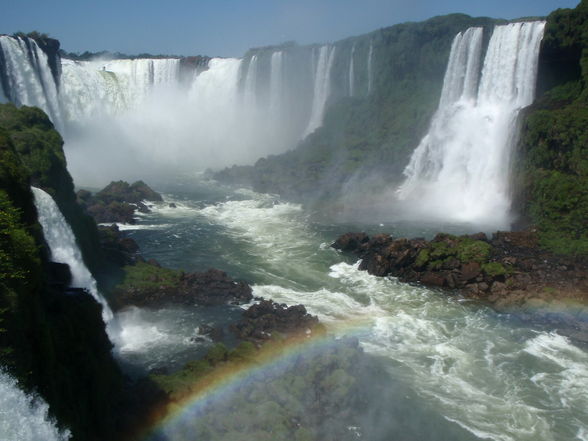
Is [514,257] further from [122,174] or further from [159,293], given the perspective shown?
[122,174]

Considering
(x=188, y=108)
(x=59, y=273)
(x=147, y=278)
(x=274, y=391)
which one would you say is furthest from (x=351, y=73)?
(x=274, y=391)

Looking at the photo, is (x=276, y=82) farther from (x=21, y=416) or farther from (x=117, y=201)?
(x=21, y=416)

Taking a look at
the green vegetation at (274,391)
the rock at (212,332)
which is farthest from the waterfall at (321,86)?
the green vegetation at (274,391)

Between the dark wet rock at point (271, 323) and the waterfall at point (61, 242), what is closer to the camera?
the waterfall at point (61, 242)

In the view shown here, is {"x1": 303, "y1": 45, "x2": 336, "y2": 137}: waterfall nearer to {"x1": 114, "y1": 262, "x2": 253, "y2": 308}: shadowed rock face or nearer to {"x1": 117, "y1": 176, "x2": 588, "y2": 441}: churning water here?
{"x1": 117, "y1": 176, "x2": 588, "y2": 441}: churning water

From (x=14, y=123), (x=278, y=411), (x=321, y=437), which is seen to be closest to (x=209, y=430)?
(x=278, y=411)

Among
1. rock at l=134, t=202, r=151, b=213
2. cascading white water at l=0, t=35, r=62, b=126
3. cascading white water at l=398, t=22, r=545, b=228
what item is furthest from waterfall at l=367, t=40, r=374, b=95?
cascading white water at l=0, t=35, r=62, b=126

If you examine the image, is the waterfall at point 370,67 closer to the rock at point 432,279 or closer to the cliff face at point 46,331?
the rock at point 432,279
